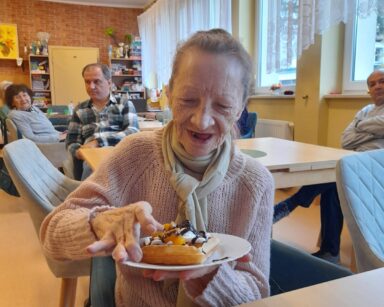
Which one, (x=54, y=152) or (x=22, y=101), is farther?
(x=22, y=101)

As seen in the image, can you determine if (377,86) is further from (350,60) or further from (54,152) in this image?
(54,152)

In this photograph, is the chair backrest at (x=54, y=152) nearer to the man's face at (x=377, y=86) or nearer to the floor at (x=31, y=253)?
A: the floor at (x=31, y=253)

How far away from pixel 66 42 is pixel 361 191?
763cm

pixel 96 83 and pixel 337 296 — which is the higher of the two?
pixel 96 83

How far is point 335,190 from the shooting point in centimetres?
240

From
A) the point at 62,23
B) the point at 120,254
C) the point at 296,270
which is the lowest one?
the point at 296,270

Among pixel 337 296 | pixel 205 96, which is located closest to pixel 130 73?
pixel 205 96

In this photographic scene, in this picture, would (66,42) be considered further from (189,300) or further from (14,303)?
(189,300)

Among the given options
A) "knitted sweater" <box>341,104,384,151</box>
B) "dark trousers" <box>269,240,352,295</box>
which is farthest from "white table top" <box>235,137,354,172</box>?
"knitted sweater" <box>341,104,384,151</box>

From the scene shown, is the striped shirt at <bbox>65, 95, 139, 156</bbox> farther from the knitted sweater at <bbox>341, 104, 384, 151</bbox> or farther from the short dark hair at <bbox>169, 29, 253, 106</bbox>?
the short dark hair at <bbox>169, 29, 253, 106</bbox>

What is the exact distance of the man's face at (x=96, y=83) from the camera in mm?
2711

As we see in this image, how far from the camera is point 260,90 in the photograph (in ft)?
15.5

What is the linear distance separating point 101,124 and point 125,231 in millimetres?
2279

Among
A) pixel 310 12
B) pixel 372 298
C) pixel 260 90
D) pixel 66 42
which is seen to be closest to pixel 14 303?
pixel 372 298
